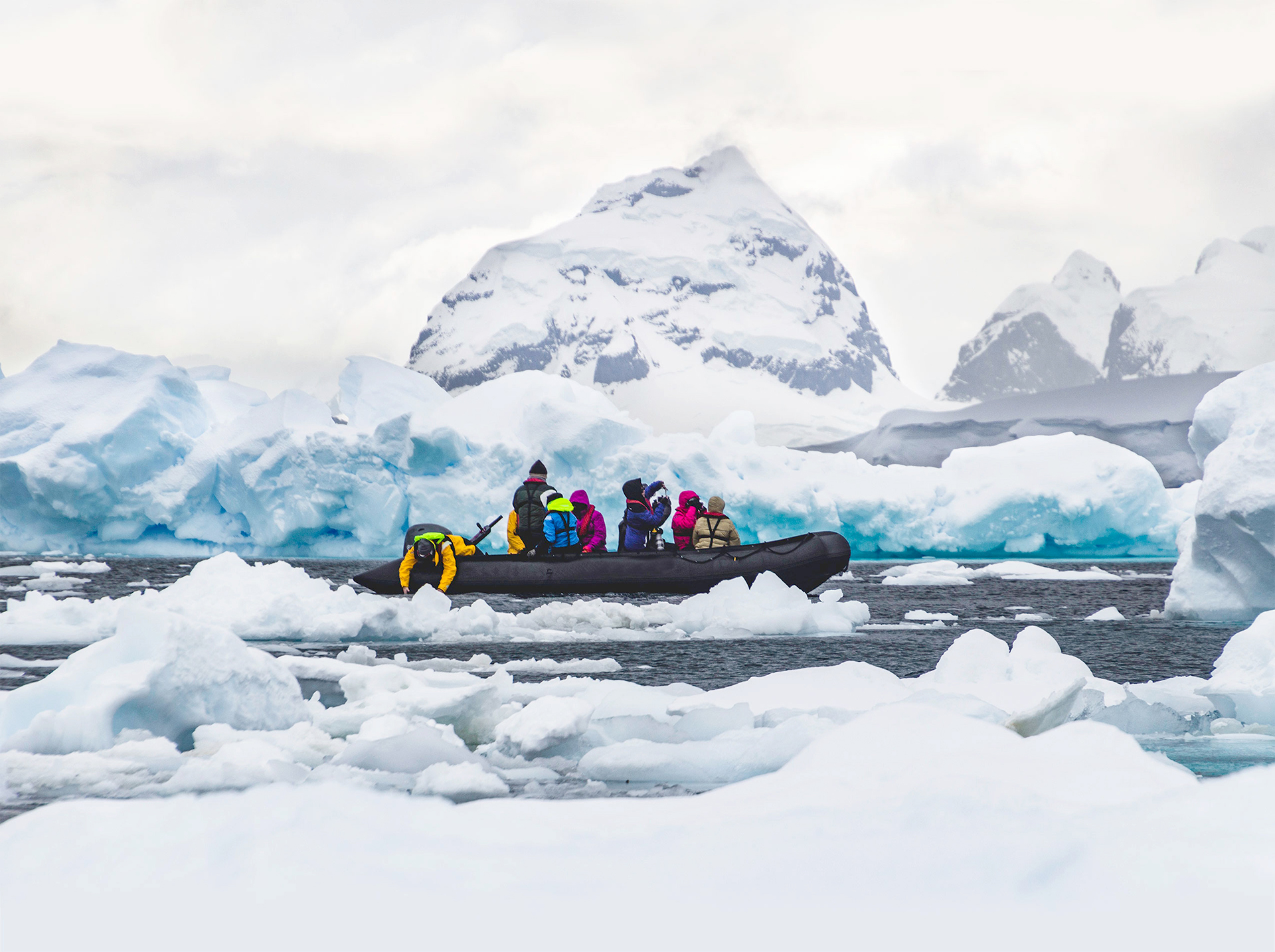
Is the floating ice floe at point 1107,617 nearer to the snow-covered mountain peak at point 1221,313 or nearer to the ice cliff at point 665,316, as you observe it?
the ice cliff at point 665,316

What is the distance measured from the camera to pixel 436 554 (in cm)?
1517

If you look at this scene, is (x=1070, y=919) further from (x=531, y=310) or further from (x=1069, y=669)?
(x=531, y=310)

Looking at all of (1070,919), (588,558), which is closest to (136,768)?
(1070,919)

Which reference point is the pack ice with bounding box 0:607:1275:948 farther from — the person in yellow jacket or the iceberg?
the person in yellow jacket

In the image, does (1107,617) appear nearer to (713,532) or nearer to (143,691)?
(713,532)

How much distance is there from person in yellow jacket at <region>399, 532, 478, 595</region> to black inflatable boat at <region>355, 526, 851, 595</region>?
0.54 ft

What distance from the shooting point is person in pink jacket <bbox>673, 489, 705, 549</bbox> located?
52.7 feet

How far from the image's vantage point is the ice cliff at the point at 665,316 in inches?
6462

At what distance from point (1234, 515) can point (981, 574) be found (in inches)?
498

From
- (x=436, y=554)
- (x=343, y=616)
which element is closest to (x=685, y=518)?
(x=436, y=554)

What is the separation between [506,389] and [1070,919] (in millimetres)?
28349

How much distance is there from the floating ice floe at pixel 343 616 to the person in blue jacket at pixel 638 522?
12.0ft

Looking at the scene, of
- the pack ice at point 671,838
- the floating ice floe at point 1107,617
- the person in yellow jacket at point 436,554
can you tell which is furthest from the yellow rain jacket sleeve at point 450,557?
the pack ice at point 671,838

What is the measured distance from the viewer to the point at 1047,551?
3331 cm
